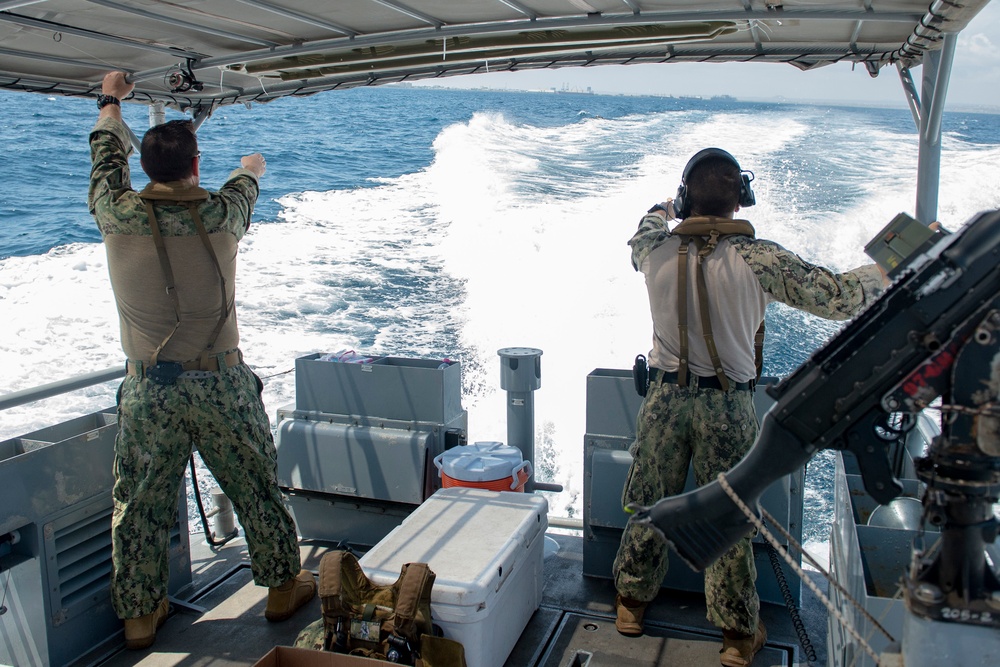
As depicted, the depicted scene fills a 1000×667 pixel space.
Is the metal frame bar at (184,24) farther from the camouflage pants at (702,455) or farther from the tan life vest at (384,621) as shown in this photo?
the camouflage pants at (702,455)

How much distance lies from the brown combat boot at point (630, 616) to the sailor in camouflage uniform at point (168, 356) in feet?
4.12

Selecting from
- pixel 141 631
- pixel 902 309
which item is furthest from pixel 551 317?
pixel 902 309

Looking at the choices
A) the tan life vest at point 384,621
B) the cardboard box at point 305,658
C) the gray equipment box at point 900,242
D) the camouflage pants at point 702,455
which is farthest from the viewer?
the camouflage pants at point 702,455

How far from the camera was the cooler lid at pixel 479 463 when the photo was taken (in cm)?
327

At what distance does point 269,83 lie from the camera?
13.5 ft

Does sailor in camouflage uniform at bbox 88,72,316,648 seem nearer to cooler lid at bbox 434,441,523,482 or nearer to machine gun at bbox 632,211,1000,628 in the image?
cooler lid at bbox 434,441,523,482

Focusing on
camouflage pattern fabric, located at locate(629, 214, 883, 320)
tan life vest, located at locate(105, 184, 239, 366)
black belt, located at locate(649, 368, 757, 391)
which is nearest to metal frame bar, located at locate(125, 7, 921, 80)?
camouflage pattern fabric, located at locate(629, 214, 883, 320)

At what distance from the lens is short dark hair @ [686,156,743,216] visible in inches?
98.3

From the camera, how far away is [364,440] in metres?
3.62

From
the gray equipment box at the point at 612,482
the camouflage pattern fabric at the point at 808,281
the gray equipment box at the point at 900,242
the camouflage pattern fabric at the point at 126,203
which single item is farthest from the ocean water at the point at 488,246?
the gray equipment box at the point at 900,242

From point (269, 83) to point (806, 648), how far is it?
3439mm

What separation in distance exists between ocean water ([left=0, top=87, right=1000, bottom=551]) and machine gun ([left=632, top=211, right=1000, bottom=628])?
136 inches

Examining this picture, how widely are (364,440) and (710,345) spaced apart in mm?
1719

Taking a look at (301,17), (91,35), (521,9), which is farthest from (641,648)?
(91,35)
